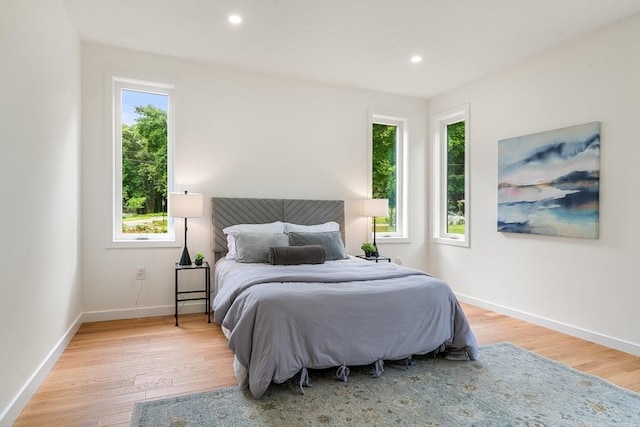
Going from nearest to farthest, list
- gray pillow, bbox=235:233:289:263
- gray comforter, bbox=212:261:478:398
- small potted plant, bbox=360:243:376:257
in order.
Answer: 1. gray comforter, bbox=212:261:478:398
2. gray pillow, bbox=235:233:289:263
3. small potted plant, bbox=360:243:376:257

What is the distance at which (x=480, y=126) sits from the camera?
4.61 m

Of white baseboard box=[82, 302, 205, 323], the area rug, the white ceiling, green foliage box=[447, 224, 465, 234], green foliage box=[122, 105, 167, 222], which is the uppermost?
the white ceiling

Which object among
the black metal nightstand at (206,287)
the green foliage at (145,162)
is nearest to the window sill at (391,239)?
the black metal nightstand at (206,287)

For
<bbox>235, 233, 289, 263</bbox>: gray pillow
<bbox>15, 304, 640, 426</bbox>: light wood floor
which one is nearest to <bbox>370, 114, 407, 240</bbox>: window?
<bbox>15, 304, 640, 426</bbox>: light wood floor

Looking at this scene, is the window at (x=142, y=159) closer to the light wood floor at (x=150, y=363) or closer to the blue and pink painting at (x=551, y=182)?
the light wood floor at (x=150, y=363)

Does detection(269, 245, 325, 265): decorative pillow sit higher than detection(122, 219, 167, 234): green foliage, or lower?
lower

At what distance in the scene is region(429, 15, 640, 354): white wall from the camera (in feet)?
10.3

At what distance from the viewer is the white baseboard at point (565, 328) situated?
123 inches

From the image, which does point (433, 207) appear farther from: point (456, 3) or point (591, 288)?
point (456, 3)

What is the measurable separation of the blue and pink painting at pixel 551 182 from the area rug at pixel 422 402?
4.93 ft

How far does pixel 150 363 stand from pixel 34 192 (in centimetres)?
146

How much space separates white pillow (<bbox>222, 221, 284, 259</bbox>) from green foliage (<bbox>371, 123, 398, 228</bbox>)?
1665 millimetres

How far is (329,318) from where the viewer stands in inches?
97.3

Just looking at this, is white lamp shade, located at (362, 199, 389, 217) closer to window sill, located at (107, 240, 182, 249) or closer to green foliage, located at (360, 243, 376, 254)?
green foliage, located at (360, 243, 376, 254)
